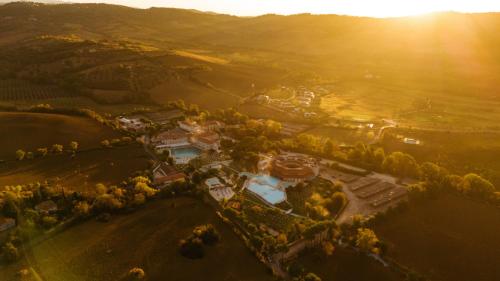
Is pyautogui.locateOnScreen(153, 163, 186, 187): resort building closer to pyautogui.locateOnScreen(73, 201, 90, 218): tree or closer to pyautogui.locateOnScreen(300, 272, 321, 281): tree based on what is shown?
pyautogui.locateOnScreen(73, 201, 90, 218): tree

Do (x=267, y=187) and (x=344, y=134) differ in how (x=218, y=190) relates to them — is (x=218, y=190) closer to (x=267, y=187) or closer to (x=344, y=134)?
(x=267, y=187)

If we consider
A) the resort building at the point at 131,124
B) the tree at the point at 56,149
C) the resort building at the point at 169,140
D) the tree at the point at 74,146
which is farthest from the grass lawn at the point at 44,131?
the resort building at the point at 169,140

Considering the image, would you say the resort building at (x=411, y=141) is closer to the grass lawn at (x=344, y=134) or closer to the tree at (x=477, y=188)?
the grass lawn at (x=344, y=134)

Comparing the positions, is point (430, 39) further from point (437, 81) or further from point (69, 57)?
point (69, 57)

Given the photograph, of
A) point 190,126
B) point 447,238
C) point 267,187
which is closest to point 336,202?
point 267,187

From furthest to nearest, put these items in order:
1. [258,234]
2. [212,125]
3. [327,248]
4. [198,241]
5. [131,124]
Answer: [212,125], [131,124], [258,234], [327,248], [198,241]

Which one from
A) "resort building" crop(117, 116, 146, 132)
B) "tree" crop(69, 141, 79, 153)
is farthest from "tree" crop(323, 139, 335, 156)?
"tree" crop(69, 141, 79, 153)

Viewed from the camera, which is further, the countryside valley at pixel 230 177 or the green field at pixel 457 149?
the green field at pixel 457 149
